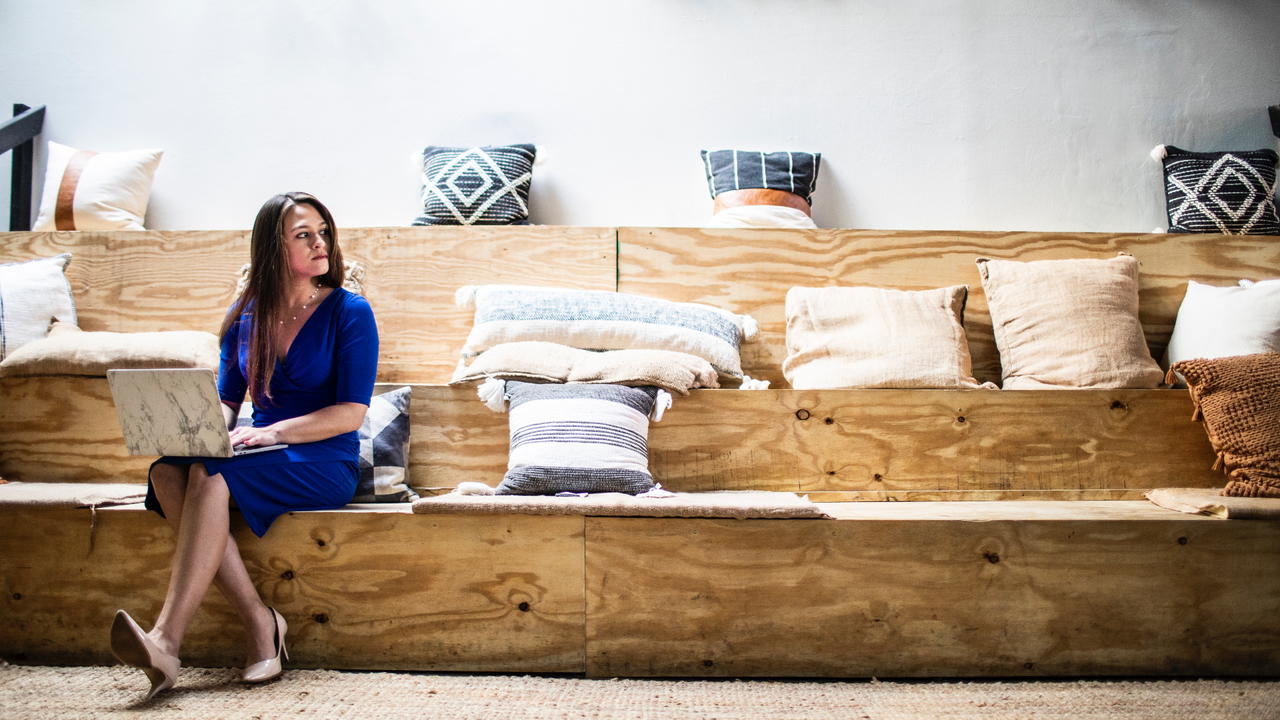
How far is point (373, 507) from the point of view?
1557mm

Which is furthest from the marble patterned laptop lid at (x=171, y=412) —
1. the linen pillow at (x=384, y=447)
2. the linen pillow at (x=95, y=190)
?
the linen pillow at (x=95, y=190)

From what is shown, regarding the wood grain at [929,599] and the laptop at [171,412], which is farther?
the wood grain at [929,599]

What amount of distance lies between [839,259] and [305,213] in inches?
61.5

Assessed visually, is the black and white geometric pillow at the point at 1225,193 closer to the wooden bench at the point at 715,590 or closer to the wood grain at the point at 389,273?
the wooden bench at the point at 715,590

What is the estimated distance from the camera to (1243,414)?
5.46ft

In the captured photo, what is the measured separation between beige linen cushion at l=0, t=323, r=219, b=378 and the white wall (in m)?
0.74

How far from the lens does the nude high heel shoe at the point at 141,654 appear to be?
1.22 meters

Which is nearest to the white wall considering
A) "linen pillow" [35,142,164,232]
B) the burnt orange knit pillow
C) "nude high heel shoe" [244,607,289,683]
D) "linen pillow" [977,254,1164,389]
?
"linen pillow" [35,142,164,232]

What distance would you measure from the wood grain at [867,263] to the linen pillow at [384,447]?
833mm

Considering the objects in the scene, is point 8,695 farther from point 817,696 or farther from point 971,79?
point 971,79

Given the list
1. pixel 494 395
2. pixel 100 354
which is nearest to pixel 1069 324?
pixel 494 395

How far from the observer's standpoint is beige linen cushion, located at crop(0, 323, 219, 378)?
1.83m

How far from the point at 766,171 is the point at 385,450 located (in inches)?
58.4

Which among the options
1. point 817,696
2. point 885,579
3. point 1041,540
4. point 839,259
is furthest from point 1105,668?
point 839,259
